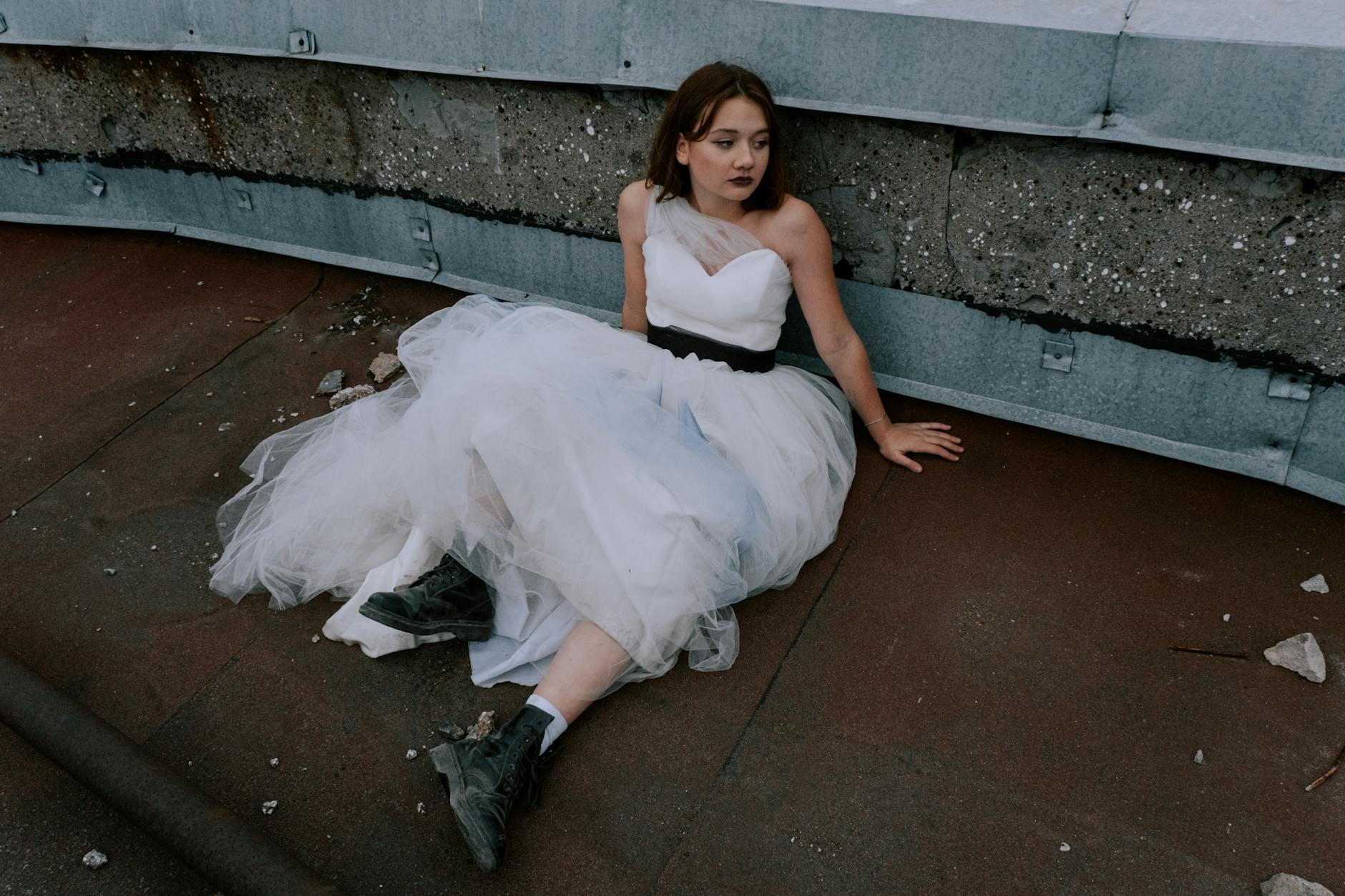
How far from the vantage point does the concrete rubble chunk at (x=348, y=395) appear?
12.6 ft

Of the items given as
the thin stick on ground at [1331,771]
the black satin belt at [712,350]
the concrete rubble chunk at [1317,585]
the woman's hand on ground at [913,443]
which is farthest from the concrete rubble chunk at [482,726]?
the concrete rubble chunk at [1317,585]

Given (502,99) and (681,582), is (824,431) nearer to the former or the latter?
(681,582)

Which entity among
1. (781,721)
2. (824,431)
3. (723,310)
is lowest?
(781,721)

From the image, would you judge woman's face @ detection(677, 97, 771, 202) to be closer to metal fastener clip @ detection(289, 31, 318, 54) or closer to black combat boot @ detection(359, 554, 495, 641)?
black combat boot @ detection(359, 554, 495, 641)

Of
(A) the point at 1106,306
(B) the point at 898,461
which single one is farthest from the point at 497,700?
(A) the point at 1106,306

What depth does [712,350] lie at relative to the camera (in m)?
3.26

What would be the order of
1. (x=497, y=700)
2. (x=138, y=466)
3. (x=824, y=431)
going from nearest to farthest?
(x=497, y=700), (x=824, y=431), (x=138, y=466)

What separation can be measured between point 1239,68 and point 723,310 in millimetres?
1528

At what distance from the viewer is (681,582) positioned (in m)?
2.62

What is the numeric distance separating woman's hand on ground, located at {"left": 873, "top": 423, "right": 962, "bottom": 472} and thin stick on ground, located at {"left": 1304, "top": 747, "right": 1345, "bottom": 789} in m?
1.36

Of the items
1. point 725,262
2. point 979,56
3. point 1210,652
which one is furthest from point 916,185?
point 1210,652

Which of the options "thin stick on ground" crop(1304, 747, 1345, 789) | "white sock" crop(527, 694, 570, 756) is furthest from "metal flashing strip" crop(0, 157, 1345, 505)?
"white sock" crop(527, 694, 570, 756)

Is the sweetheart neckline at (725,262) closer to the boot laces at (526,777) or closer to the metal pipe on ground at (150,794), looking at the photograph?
the boot laces at (526,777)

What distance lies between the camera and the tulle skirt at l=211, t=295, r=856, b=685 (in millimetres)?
2662
